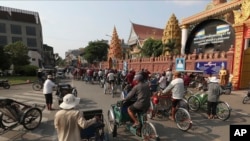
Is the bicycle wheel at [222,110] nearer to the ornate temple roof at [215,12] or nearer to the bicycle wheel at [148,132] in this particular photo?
the bicycle wheel at [148,132]

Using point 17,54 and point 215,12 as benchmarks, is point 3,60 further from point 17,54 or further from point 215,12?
point 215,12

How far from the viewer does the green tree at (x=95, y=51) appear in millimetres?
59566

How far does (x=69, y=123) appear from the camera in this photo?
3.35 metres

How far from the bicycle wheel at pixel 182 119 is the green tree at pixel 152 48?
3173 cm

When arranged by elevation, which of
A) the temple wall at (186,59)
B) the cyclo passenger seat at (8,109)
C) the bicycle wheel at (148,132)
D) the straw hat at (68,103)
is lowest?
the bicycle wheel at (148,132)

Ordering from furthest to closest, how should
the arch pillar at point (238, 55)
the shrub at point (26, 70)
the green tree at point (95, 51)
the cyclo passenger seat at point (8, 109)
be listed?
the green tree at point (95, 51) < the shrub at point (26, 70) < the arch pillar at point (238, 55) < the cyclo passenger seat at point (8, 109)

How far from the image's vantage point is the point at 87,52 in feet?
198

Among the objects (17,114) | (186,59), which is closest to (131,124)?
(17,114)

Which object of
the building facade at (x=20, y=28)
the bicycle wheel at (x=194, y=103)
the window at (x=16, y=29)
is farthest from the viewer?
the window at (x=16, y=29)

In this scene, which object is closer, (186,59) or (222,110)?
(222,110)

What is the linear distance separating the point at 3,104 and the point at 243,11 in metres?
16.6

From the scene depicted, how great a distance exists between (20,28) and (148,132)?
6985cm

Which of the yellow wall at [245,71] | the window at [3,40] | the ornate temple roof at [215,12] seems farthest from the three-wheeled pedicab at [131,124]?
the window at [3,40]

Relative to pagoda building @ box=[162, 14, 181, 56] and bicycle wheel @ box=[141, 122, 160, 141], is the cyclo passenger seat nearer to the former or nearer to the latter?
bicycle wheel @ box=[141, 122, 160, 141]
